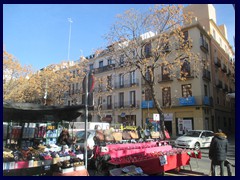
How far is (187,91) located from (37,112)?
2183cm

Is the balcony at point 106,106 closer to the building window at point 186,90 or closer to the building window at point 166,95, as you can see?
the building window at point 166,95

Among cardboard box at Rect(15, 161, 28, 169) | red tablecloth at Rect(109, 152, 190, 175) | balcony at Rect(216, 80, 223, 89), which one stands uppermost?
balcony at Rect(216, 80, 223, 89)

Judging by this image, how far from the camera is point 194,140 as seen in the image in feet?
51.9

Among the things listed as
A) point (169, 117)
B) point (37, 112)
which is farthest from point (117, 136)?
point (169, 117)

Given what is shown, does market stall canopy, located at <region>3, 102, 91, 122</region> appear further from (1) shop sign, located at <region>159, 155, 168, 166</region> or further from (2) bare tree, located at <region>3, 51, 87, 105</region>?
(2) bare tree, located at <region>3, 51, 87, 105</region>

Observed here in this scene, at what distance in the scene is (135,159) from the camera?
7609 millimetres

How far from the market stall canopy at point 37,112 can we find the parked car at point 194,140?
948cm

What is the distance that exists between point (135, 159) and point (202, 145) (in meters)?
10.3

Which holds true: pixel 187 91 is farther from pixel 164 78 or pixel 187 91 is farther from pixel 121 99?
pixel 121 99

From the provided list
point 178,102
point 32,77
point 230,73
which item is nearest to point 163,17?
point 178,102

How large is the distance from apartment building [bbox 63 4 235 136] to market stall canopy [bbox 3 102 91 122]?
48.0 feet

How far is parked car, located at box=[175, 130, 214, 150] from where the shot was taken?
1559 cm

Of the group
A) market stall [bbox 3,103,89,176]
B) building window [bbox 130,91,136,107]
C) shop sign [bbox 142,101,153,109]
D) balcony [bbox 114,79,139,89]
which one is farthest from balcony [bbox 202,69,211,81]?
market stall [bbox 3,103,89,176]

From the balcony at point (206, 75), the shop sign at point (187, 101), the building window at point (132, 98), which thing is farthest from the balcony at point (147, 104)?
the balcony at point (206, 75)
